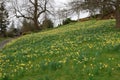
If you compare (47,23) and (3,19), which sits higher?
(3,19)

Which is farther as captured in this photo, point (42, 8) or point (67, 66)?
point (42, 8)

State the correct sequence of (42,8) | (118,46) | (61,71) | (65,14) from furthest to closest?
1. (42,8)
2. (65,14)
3. (118,46)
4. (61,71)

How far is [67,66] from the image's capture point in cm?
1142

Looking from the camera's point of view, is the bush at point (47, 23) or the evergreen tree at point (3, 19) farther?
the evergreen tree at point (3, 19)

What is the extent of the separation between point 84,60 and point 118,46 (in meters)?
3.37

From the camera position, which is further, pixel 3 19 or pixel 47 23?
pixel 3 19

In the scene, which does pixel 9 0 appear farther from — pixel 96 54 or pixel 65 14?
pixel 96 54

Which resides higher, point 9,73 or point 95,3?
point 95,3

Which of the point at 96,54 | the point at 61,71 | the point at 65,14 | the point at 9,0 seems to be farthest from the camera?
the point at 9,0

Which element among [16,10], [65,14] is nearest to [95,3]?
[65,14]

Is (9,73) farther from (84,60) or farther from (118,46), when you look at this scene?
(118,46)

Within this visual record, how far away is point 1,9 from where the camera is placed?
79188 mm

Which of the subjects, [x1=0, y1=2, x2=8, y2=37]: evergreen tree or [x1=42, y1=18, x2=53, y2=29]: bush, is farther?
[x1=0, y1=2, x2=8, y2=37]: evergreen tree

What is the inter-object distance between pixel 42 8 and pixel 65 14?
122ft
